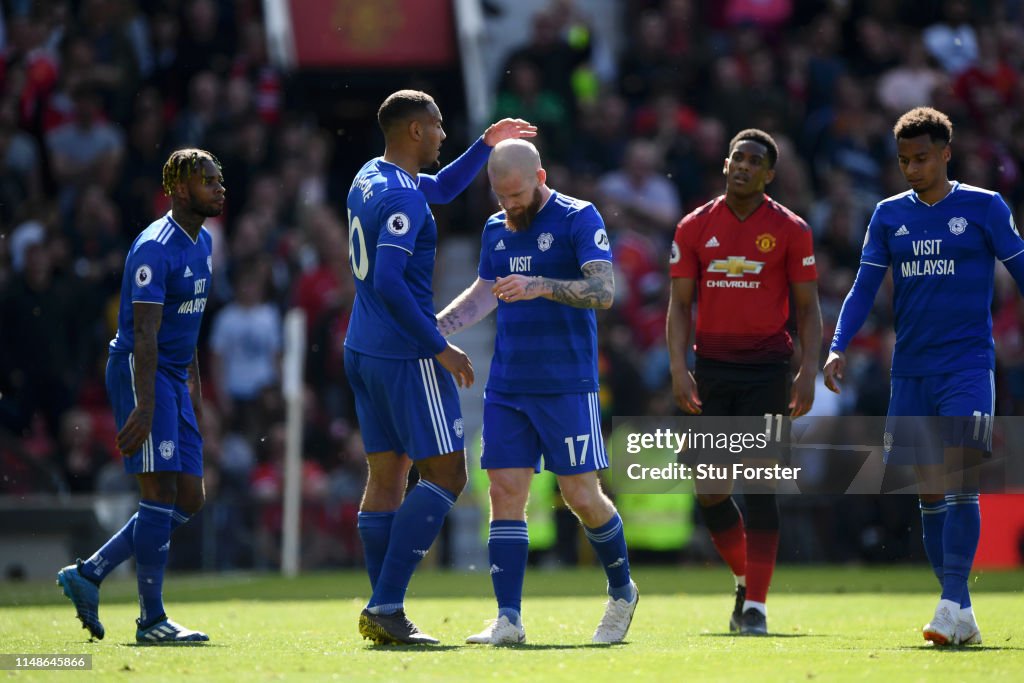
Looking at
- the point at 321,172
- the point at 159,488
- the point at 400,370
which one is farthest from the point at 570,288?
the point at 321,172

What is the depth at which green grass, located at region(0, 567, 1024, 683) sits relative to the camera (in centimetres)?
686

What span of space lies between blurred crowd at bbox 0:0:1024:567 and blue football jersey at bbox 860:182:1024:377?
7114 millimetres

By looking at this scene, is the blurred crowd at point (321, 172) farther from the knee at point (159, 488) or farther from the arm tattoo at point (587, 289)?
the arm tattoo at point (587, 289)

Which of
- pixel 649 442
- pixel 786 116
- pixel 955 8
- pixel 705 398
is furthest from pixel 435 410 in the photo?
pixel 955 8

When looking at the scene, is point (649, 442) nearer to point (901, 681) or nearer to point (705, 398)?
point (705, 398)

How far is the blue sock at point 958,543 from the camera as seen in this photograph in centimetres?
789

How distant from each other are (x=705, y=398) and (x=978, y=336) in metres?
1.72

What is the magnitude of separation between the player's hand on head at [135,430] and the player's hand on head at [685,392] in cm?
284

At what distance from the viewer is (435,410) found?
8.05 meters

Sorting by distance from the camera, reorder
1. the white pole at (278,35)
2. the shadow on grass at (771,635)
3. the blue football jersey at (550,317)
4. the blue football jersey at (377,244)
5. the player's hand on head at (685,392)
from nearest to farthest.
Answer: the blue football jersey at (377,244), the blue football jersey at (550,317), the shadow on grass at (771,635), the player's hand on head at (685,392), the white pole at (278,35)

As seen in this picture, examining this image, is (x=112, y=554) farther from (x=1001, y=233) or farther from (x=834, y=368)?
(x=1001, y=233)

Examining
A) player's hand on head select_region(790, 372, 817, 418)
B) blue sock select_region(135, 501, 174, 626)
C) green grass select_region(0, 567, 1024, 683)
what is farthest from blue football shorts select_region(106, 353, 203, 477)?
player's hand on head select_region(790, 372, 817, 418)

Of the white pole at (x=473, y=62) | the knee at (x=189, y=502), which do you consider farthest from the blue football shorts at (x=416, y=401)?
the white pole at (x=473, y=62)

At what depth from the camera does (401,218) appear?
7898mm
